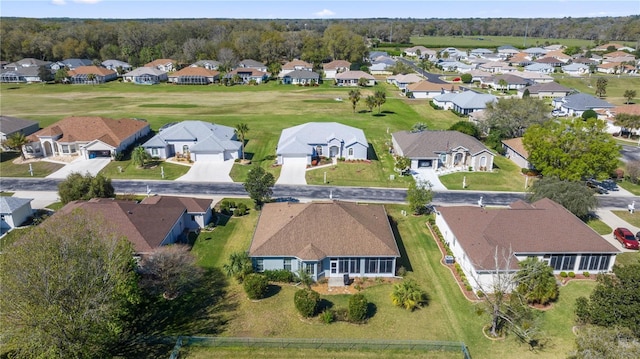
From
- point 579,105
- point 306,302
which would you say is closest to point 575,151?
point 306,302

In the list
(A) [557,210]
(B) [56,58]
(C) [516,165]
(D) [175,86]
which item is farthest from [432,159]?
(B) [56,58]

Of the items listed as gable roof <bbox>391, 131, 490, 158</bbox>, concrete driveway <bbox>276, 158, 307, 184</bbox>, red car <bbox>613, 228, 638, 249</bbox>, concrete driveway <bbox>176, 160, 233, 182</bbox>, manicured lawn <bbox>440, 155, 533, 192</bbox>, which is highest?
gable roof <bbox>391, 131, 490, 158</bbox>

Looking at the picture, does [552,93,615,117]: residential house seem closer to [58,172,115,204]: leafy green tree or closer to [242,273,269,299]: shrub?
[242,273,269,299]: shrub

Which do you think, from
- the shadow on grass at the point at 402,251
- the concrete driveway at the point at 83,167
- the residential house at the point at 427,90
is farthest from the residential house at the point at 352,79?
the shadow on grass at the point at 402,251

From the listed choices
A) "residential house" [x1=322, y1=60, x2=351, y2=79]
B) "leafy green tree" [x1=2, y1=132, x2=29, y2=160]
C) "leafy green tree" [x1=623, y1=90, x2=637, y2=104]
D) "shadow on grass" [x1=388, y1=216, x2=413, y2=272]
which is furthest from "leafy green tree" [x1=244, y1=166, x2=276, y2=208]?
"residential house" [x1=322, y1=60, x2=351, y2=79]

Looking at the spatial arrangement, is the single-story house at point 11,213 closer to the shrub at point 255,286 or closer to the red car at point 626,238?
the shrub at point 255,286

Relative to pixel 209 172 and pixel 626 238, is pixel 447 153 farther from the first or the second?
pixel 209 172

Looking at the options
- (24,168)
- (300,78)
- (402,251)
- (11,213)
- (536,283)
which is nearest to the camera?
(536,283)
